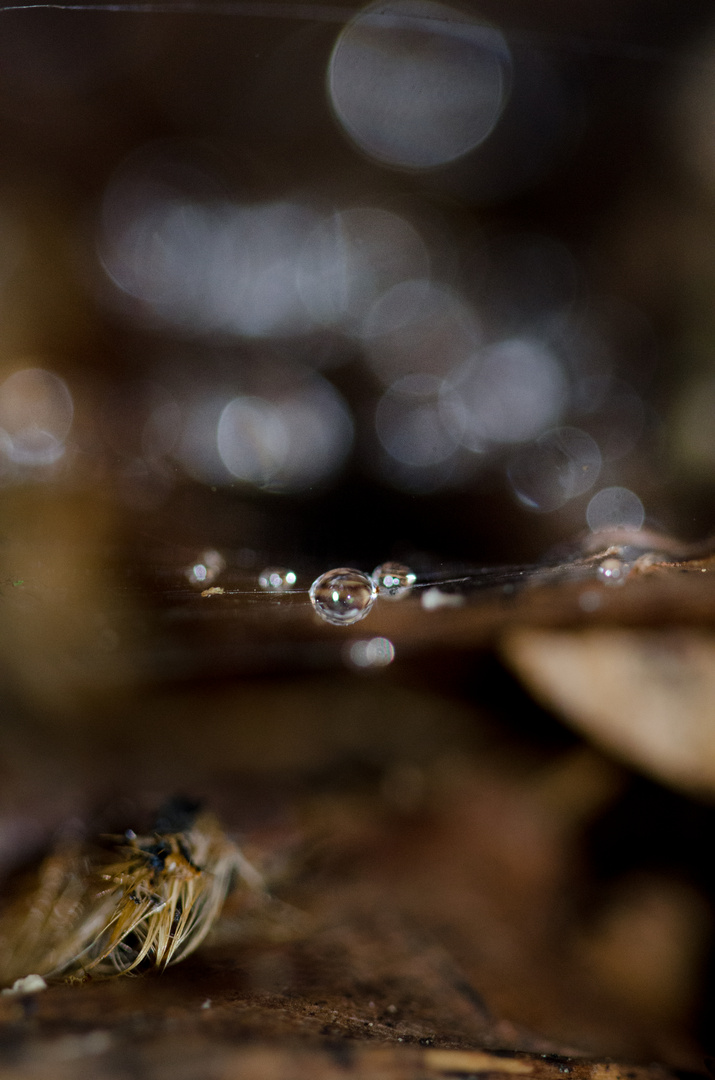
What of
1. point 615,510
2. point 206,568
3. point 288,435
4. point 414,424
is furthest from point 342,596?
point 414,424

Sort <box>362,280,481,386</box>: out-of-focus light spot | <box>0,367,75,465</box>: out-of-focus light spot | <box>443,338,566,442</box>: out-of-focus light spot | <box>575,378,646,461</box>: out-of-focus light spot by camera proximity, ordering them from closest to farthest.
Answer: <box>0,367,75,465</box>: out-of-focus light spot
<box>575,378,646,461</box>: out-of-focus light spot
<box>443,338,566,442</box>: out-of-focus light spot
<box>362,280,481,386</box>: out-of-focus light spot

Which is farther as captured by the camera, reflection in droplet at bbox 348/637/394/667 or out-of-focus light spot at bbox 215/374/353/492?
out-of-focus light spot at bbox 215/374/353/492

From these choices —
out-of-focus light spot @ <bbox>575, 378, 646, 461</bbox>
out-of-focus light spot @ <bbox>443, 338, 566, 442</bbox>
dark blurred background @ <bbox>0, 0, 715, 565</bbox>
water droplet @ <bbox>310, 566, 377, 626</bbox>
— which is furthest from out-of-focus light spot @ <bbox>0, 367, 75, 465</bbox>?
out-of-focus light spot @ <bbox>575, 378, 646, 461</bbox>

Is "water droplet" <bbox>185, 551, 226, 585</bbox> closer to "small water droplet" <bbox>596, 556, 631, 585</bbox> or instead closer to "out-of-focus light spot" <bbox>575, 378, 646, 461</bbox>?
"small water droplet" <bbox>596, 556, 631, 585</bbox>

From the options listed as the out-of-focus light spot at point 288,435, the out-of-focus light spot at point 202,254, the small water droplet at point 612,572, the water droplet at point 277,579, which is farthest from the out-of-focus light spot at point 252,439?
the small water droplet at point 612,572

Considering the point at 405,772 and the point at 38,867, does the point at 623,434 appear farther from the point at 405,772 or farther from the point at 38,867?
the point at 38,867

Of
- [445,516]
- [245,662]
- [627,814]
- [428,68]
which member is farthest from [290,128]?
[627,814]

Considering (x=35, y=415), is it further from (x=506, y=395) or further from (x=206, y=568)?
(x=506, y=395)
